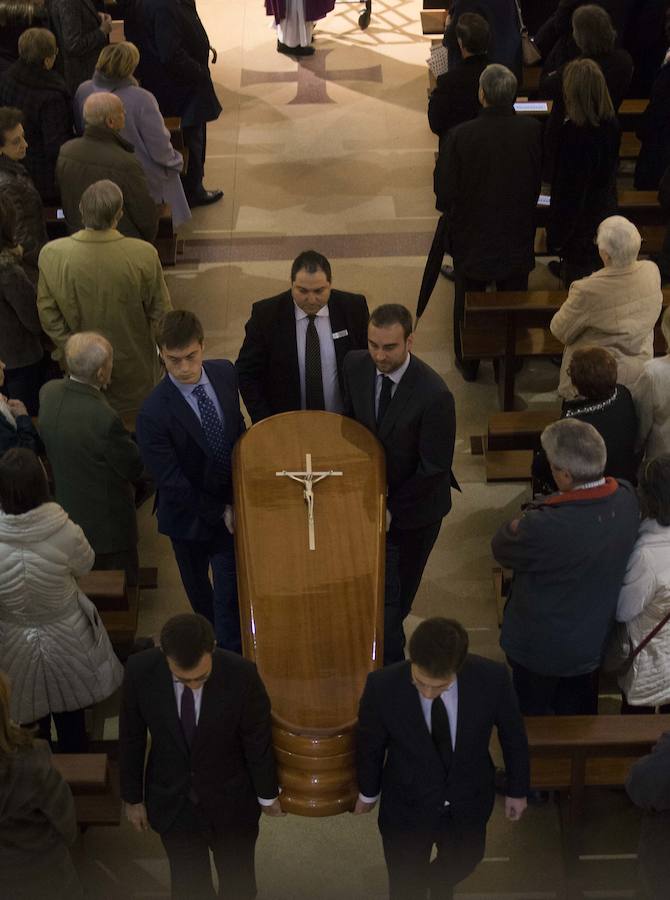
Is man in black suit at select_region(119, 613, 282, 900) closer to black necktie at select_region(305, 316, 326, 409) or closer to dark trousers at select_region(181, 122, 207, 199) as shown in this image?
black necktie at select_region(305, 316, 326, 409)

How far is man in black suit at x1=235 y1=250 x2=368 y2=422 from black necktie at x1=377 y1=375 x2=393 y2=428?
0.29 metres

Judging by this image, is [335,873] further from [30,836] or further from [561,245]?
[561,245]

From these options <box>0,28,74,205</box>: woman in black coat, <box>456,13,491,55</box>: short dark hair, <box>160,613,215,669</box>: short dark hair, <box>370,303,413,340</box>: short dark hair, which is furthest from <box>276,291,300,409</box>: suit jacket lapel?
<box>0,28,74,205</box>: woman in black coat

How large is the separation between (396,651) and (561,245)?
262 cm

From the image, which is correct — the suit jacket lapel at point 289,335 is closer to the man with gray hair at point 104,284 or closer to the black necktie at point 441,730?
the man with gray hair at point 104,284

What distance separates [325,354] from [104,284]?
1191 mm

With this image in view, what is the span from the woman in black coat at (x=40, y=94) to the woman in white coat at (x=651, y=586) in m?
4.13

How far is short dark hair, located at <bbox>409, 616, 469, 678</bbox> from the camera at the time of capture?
3.33 metres

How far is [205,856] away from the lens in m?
3.90

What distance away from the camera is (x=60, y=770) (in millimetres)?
3936

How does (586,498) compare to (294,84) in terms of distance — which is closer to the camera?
(586,498)

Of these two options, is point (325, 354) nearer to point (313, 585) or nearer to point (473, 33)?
point (313, 585)

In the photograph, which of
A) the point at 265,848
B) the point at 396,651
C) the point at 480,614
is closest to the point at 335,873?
the point at 265,848

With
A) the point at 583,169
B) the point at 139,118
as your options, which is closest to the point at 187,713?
the point at 583,169
